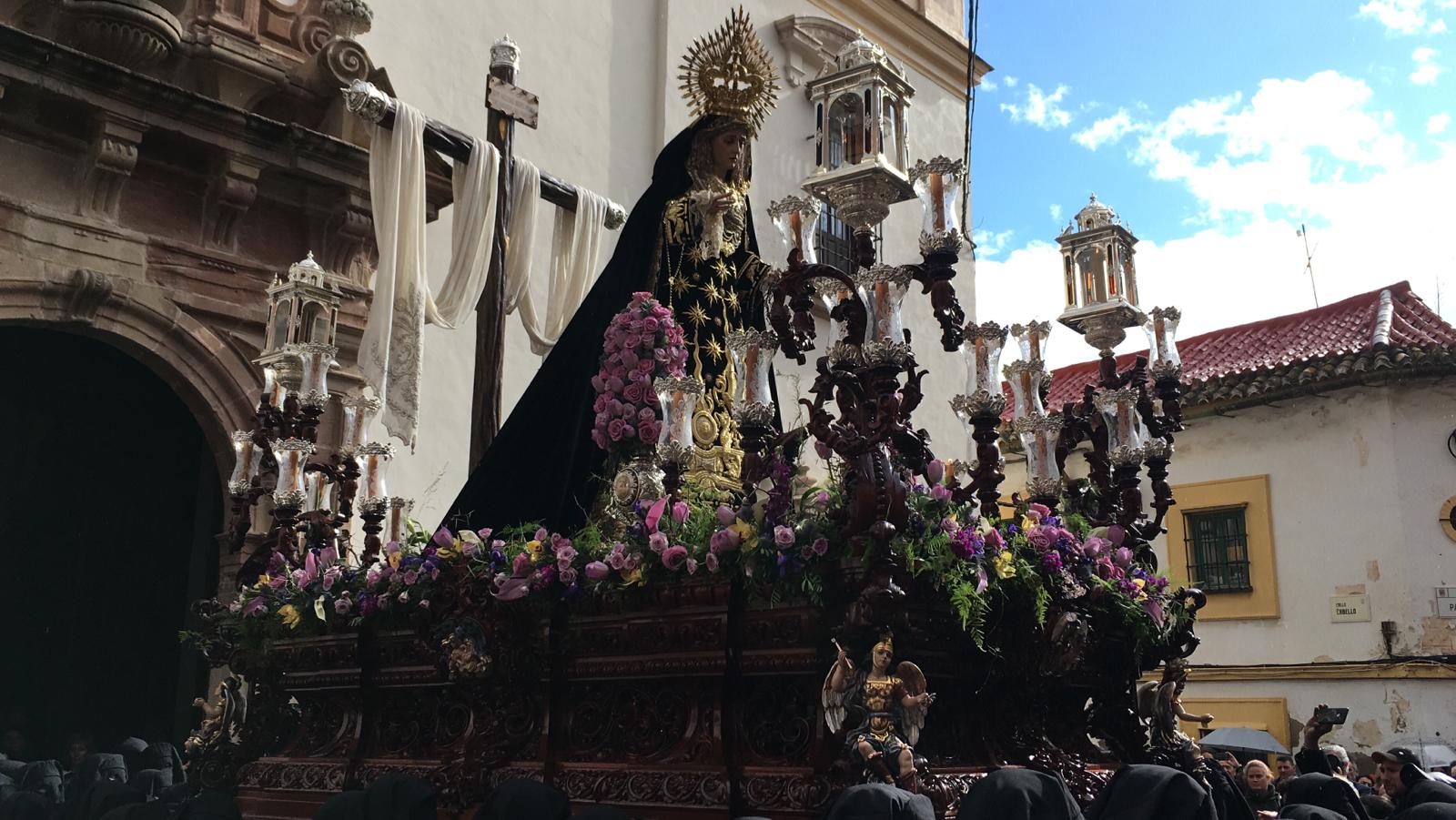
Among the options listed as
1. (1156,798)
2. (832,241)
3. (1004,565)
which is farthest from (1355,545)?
(1156,798)

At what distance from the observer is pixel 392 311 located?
21.6 feet

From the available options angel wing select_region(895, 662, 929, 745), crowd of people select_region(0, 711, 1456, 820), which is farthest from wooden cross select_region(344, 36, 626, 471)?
angel wing select_region(895, 662, 929, 745)

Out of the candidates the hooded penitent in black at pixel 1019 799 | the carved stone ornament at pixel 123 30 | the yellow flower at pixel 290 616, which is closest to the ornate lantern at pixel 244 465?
the yellow flower at pixel 290 616

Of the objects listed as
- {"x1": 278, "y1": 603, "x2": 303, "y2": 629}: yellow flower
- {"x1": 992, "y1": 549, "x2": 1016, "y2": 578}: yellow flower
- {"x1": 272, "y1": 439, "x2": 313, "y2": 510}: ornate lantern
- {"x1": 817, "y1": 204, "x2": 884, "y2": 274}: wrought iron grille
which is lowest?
{"x1": 278, "y1": 603, "x2": 303, "y2": 629}: yellow flower

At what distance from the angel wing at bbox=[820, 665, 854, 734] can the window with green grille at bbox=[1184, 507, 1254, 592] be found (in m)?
11.8

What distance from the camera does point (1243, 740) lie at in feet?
38.2

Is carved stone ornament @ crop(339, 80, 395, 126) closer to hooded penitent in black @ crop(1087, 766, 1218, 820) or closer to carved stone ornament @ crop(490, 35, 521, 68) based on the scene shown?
carved stone ornament @ crop(490, 35, 521, 68)

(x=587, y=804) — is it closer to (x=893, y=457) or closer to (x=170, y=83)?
(x=893, y=457)

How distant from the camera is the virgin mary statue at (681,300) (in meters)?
5.94

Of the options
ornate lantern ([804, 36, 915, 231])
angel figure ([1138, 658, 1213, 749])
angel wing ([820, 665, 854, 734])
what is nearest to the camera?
angel wing ([820, 665, 854, 734])

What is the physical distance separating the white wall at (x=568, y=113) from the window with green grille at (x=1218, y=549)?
3.35m

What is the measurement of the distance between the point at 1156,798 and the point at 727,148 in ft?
14.0

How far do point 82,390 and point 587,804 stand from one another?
657cm

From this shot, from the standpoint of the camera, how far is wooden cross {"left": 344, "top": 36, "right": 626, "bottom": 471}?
22.4 feet
